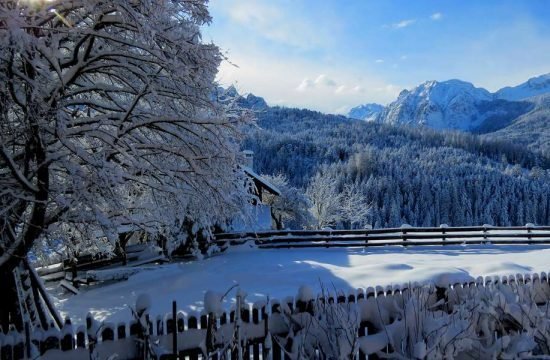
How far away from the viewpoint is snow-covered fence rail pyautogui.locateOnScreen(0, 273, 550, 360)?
4969 mm

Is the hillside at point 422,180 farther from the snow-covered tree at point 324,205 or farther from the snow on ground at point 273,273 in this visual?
the snow on ground at point 273,273

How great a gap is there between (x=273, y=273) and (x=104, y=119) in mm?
8824

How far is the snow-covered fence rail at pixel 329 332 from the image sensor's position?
4.97 metres

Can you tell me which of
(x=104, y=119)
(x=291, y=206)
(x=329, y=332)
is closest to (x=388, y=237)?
(x=329, y=332)

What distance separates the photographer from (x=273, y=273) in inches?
556

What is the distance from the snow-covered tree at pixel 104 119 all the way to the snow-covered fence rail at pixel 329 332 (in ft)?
6.21

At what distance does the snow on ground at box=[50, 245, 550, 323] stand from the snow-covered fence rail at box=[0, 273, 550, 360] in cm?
342

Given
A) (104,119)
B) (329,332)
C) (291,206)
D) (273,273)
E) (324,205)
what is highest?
(104,119)

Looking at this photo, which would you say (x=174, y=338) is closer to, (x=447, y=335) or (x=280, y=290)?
(x=447, y=335)

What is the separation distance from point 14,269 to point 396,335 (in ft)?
20.6

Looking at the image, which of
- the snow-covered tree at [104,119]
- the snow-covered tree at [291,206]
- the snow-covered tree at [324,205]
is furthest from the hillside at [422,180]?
the snow-covered tree at [104,119]

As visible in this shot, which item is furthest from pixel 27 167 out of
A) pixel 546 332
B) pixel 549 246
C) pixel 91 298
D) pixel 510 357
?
pixel 549 246

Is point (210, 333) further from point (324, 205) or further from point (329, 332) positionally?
point (324, 205)

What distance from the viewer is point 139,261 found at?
1664 cm
